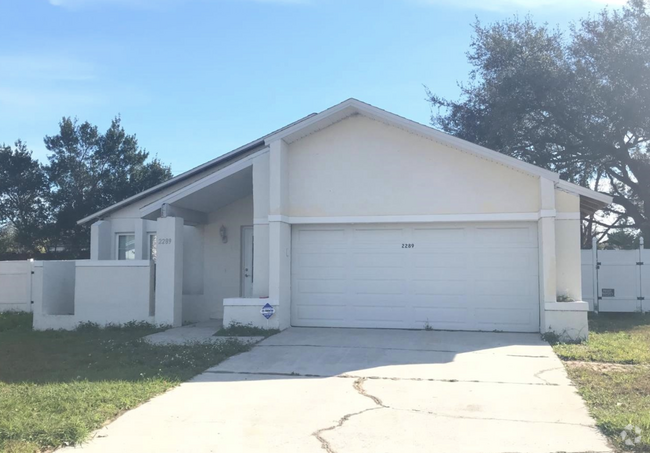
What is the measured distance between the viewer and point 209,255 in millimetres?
15008

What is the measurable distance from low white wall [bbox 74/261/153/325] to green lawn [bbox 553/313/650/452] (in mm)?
8685

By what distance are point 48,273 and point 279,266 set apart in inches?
237

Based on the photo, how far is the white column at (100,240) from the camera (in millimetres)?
15945

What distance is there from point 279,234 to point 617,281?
9728mm

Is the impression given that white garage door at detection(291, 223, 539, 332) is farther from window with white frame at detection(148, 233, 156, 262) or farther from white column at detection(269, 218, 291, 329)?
window with white frame at detection(148, 233, 156, 262)

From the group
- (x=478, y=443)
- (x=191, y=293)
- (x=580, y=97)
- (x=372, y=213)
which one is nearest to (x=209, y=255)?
(x=191, y=293)

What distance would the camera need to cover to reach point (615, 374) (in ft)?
26.8

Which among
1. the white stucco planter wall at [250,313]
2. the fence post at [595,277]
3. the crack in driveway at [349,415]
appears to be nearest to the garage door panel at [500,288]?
the white stucco planter wall at [250,313]

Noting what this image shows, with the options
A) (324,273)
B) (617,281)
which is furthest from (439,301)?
(617,281)

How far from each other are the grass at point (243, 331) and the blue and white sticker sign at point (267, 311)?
0.98ft

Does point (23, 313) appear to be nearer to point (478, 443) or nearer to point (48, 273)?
point (48, 273)

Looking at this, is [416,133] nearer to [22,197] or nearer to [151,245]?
[151,245]

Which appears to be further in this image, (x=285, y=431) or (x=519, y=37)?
(x=519, y=37)

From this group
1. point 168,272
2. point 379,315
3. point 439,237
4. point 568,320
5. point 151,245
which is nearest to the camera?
point 568,320
